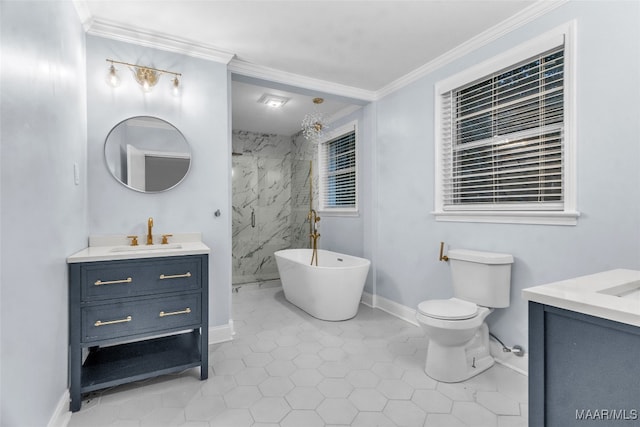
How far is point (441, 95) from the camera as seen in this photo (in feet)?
9.34

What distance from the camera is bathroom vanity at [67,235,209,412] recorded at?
1800mm

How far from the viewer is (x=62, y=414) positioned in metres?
1.68

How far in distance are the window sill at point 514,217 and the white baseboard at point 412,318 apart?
879 millimetres

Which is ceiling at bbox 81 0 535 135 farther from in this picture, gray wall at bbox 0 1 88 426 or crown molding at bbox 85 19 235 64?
gray wall at bbox 0 1 88 426

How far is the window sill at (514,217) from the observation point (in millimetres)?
1975

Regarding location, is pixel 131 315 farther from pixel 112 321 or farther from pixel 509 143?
pixel 509 143

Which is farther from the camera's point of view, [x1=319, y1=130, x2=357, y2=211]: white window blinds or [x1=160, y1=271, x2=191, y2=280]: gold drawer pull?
[x1=319, y1=130, x2=357, y2=211]: white window blinds

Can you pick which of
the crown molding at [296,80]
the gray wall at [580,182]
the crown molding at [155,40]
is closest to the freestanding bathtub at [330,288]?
the gray wall at [580,182]

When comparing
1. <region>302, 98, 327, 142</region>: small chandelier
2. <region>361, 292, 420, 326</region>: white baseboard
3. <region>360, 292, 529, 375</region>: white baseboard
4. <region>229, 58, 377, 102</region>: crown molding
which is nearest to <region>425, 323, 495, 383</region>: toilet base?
<region>360, 292, 529, 375</region>: white baseboard

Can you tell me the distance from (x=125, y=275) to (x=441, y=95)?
278 cm

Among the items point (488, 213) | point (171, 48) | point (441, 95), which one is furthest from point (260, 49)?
point (488, 213)

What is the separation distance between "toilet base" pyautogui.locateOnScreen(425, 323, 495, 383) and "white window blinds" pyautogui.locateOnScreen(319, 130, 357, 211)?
7.09 feet

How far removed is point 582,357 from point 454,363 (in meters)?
1.26

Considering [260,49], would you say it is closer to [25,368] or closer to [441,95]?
[441,95]
